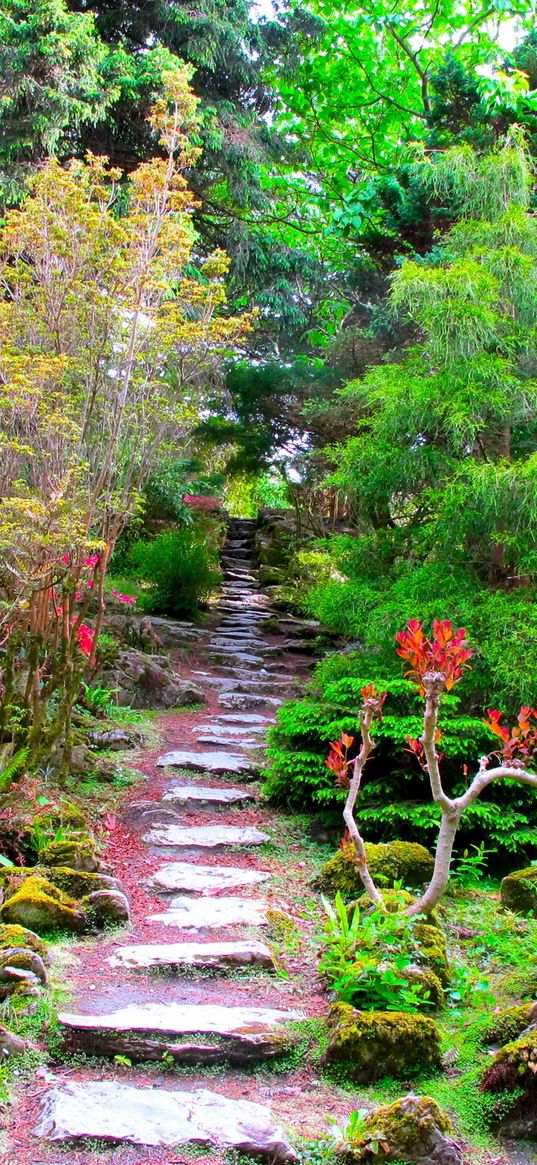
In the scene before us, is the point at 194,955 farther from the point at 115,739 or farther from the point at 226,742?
the point at 226,742

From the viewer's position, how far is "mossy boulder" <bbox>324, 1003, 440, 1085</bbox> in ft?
8.24

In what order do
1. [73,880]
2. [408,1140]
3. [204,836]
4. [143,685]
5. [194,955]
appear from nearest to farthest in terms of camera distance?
1. [408,1140]
2. [194,955]
3. [73,880]
4. [204,836]
5. [143,685]

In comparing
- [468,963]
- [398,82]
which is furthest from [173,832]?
[398,82]

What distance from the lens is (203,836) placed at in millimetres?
4613

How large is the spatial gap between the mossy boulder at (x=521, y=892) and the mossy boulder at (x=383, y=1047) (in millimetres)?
1294

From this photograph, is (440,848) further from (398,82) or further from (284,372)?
(398,82)

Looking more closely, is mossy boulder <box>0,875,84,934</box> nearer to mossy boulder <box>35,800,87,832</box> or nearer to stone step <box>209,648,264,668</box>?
mossy boulder <box>35,800,87,832</box>

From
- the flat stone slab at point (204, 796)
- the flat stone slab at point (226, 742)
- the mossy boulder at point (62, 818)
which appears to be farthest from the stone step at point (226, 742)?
the mossy boulder at point (62, 818)

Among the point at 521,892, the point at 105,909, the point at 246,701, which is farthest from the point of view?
the point at 246,701

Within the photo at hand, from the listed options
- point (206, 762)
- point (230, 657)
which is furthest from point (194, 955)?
point (230, 657)

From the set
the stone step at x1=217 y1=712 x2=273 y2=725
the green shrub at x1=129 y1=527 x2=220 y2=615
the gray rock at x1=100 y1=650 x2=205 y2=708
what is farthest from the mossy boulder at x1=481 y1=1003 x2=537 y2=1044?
the green shrub at x1=129 y1=527 x2=220 y2=615

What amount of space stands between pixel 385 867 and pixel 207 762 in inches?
84.0

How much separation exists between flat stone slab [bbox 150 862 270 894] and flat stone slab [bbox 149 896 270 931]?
0.11 meters

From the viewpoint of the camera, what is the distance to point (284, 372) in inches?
378
